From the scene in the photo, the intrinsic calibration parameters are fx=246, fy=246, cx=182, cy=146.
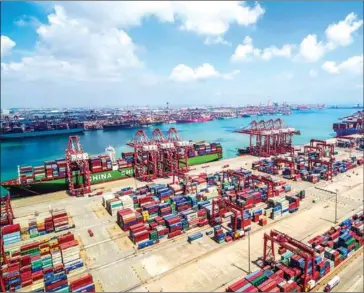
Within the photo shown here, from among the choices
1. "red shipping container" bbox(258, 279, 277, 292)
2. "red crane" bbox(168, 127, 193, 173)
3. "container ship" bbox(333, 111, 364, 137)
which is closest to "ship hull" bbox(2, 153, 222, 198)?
"red crane" bbox(168, 127, 193, 173)

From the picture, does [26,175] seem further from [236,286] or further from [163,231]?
[236,286]

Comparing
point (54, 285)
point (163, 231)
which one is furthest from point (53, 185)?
point (54, 285)

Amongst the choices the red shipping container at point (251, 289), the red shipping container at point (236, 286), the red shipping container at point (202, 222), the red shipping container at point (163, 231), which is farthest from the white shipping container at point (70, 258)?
the red shipping container at point (251, 289)

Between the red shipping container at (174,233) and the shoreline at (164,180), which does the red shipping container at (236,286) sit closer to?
the red shipping container at (174,233)

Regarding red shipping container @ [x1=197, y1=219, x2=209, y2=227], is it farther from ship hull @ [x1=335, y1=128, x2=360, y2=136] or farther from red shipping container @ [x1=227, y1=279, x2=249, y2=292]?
ship hull @ [x1=335, y1=128, x2=360, y2=136]

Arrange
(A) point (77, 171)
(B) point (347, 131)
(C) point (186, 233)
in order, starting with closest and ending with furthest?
(C) point (186, 233) < (A) point (77, 171) < (B) point (347, 131)

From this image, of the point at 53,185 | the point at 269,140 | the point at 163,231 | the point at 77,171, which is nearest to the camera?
the point at 163,231
